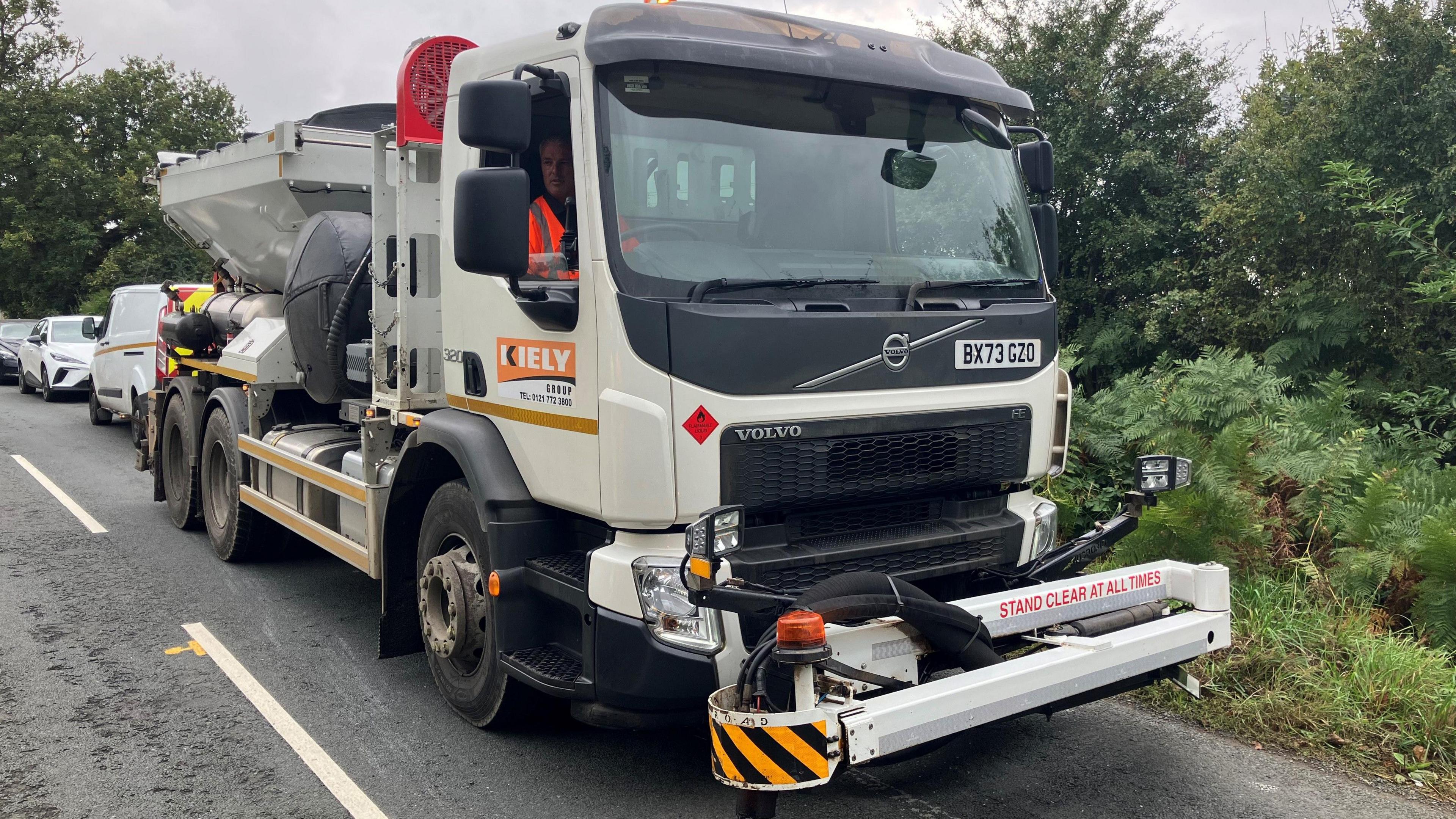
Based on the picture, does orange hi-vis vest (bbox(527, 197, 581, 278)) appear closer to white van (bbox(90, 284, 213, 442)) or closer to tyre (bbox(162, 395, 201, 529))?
tyre (bbox(162, 395, 201, 529))

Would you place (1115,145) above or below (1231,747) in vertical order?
above

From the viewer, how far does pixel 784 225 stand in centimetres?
388

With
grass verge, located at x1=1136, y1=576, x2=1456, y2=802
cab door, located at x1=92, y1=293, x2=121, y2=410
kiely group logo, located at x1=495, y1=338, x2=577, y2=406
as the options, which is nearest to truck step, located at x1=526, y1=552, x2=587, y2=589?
kiely group logo, located at x1=495, y1=338, x2=577, y2=406

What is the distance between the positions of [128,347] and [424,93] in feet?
37.3

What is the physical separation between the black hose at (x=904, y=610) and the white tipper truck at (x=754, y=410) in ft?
0.03

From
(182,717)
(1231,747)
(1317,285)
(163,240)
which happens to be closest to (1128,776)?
(1231,747)

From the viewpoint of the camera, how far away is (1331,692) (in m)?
4.62

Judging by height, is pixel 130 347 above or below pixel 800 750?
above

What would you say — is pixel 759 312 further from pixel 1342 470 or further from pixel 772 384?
pixel 1342 470

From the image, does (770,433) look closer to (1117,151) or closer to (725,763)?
(725,763)

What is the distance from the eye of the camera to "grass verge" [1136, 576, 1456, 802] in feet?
14.1

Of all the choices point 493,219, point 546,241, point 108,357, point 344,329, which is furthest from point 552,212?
point 108,357

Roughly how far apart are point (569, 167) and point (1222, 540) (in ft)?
12.8

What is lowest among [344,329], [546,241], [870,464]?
[870,464]
